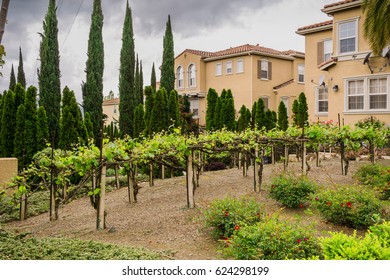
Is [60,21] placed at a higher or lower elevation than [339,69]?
higher

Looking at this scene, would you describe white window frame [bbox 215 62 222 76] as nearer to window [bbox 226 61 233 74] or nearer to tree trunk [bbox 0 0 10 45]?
window [bbox 226 61 233 74]

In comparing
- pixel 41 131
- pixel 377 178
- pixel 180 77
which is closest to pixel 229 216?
pixel 377 178

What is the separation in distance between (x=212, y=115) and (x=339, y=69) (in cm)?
665

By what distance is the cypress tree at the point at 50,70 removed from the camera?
18845mm

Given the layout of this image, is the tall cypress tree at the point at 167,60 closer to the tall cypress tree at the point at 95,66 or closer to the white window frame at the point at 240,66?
the tall cypress tree at the point at 95,66

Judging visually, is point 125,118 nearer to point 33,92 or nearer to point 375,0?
point 33,92

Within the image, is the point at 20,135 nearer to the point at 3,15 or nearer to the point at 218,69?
the point at 3,15

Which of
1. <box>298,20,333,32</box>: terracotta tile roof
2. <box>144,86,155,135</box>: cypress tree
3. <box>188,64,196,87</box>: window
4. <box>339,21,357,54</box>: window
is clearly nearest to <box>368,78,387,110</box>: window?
<box>339,21,357,54</box>: window

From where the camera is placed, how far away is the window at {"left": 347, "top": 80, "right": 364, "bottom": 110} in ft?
57.1

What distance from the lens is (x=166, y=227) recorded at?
6938 mm

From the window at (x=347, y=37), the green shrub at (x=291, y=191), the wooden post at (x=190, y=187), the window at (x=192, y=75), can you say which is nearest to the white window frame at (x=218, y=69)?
the window at (x=192, y=75)

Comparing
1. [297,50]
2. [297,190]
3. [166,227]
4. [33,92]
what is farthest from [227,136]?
[297,50]

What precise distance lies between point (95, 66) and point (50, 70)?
13.1 ft

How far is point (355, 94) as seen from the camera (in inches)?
693
